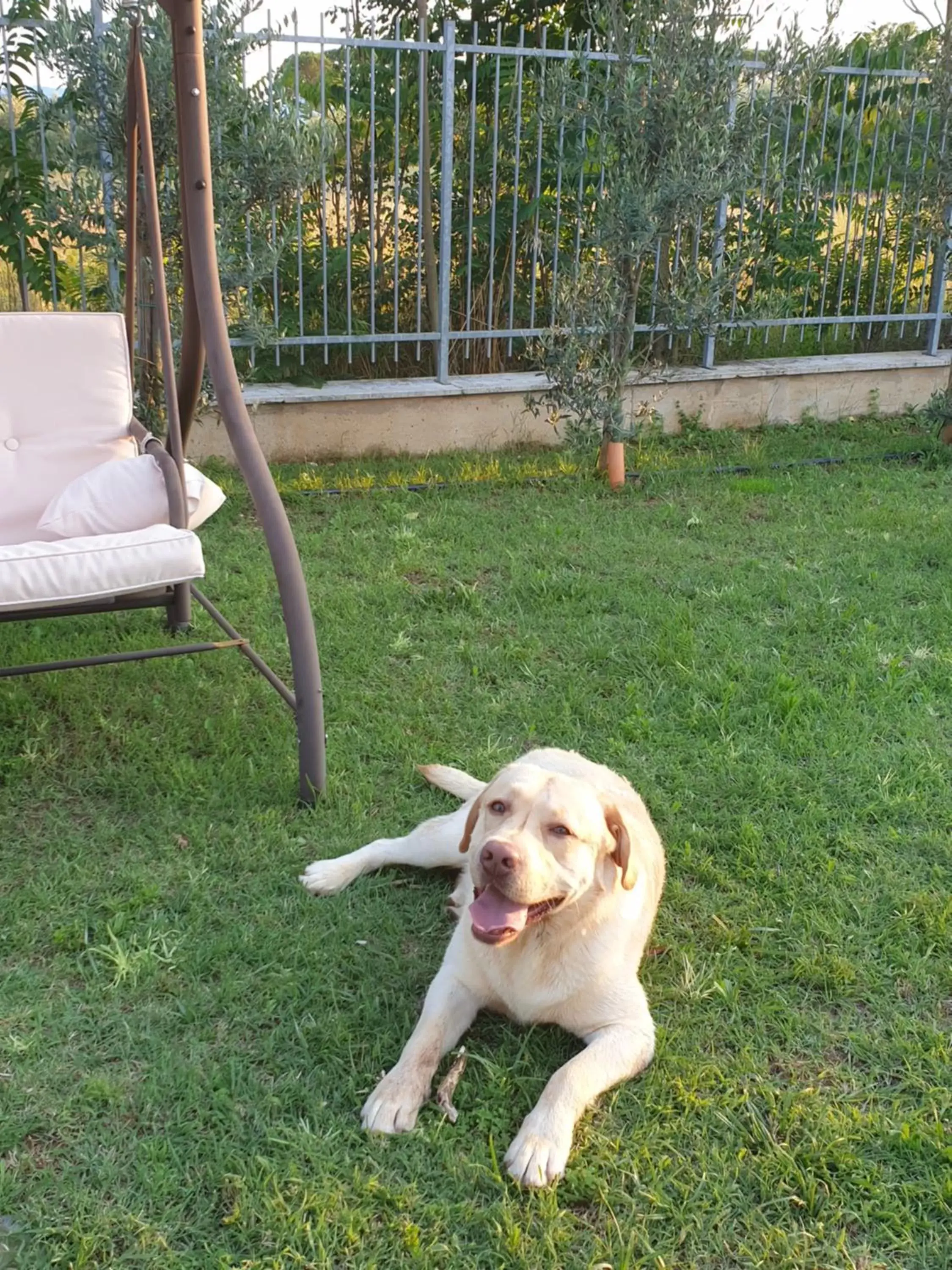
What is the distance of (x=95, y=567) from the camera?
3098mm

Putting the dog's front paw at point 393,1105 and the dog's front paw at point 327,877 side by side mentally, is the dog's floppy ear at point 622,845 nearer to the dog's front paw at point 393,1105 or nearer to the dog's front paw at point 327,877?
the dog's front paw at point 393,1105

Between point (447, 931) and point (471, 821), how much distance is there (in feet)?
1.69

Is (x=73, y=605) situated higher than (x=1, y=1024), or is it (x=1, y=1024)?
(x=73, y=605)

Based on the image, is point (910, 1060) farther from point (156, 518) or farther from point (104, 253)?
point (104, 253)

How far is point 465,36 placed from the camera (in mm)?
8258

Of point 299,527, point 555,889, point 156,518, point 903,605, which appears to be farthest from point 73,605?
point 903,605

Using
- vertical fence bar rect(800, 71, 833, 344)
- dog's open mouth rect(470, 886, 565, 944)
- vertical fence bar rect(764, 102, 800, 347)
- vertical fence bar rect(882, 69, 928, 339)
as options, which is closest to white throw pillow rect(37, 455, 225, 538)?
dog's open mouth rect(470, 886, 565, 944)

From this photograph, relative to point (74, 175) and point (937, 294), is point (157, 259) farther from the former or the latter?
point (937, 294)

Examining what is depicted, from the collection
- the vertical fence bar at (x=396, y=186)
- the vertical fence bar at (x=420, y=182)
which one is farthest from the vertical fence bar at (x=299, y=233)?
the vertical fence bar at (x=420, y=182)

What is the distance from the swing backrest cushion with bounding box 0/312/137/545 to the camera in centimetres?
395

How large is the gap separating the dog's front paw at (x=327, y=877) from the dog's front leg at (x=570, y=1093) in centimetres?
84

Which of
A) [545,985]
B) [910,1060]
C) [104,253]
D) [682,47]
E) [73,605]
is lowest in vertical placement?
[910,1060]

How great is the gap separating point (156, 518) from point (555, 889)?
6.77 feet

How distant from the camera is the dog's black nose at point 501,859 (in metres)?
2.14
